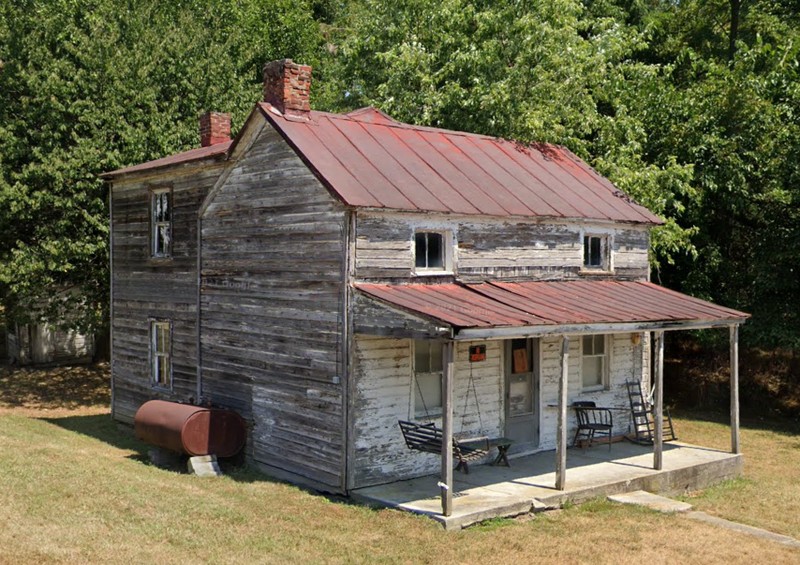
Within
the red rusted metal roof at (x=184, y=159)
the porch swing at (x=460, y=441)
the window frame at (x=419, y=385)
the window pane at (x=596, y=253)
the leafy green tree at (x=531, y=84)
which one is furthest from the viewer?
the leafy green tree at (x=531, y=84)

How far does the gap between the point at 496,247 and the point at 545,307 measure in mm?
1999

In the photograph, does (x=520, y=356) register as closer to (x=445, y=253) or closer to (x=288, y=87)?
(x=445, y=253)

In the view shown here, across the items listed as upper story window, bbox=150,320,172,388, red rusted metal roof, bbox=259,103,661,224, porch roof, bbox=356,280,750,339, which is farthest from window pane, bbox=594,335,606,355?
upper story window, bbox=150,320,172,388

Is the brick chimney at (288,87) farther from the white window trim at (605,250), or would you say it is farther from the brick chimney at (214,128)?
the white window trim at (605,250)

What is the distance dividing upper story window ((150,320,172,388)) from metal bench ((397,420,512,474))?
6567mm

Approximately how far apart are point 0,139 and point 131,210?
5.05 m

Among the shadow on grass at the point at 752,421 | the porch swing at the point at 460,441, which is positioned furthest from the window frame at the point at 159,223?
the shadow on grass at the point at 752,421

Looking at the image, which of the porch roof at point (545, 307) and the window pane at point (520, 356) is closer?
the porch roof at point (545, 307)

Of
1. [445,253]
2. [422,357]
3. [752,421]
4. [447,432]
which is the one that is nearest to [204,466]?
[422,357]

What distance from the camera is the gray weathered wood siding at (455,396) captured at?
14188 millimetres

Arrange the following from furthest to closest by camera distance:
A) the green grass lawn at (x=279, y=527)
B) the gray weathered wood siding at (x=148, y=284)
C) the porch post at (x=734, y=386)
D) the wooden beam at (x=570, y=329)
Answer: the gray weathered wood siding at (x=148, y=284) < the porch post at (x=734, y=386) < the wooden beam at (x=570, y=329) < the green grass lawn at (x=279, y=527)

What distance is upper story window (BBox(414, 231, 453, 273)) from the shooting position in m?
15.2

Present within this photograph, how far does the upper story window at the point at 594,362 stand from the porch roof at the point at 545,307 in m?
1.18

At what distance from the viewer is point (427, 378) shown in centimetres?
1507
